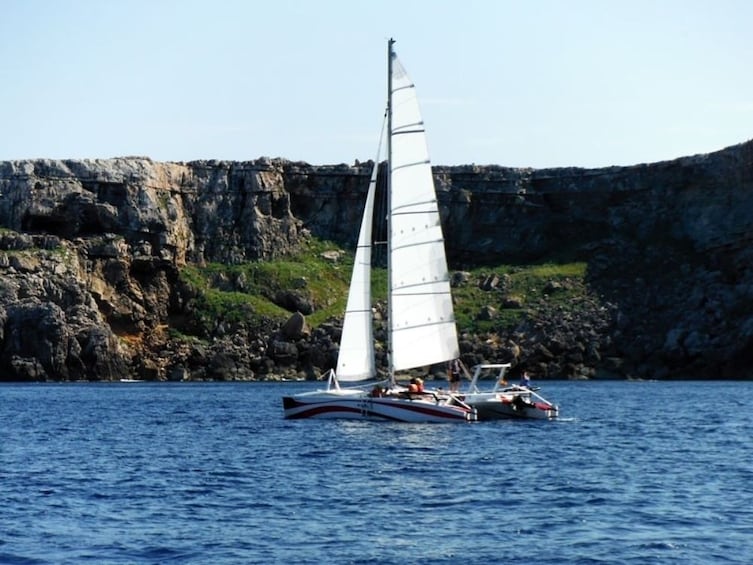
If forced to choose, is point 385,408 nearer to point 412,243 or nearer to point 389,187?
point 412,243

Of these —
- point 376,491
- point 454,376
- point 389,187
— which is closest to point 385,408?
point 454,376

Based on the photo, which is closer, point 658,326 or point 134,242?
point 658,326

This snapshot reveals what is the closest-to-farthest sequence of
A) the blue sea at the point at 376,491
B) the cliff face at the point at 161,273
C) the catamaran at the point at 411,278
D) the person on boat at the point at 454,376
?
the blue sea at the point at 376,491, the catamaran at the point at 411,278, the person on boat at the point at 454,376, the cliff face at the point at 161,273

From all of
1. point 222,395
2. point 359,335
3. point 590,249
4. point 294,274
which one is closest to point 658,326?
point 590,249

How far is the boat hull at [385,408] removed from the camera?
76938 mm

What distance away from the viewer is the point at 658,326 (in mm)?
170750

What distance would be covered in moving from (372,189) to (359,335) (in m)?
8.45

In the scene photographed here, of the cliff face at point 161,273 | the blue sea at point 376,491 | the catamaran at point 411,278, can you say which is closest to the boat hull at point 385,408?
the catamaran at point 411,278

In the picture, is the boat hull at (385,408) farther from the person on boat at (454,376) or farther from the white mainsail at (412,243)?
the person on boat at (454,376)

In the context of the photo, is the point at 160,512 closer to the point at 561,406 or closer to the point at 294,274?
the point at 561,406

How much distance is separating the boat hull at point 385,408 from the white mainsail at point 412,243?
2.35m

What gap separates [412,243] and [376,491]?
99.3 feet

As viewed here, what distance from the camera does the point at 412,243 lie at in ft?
255

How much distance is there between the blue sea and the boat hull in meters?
1.26
